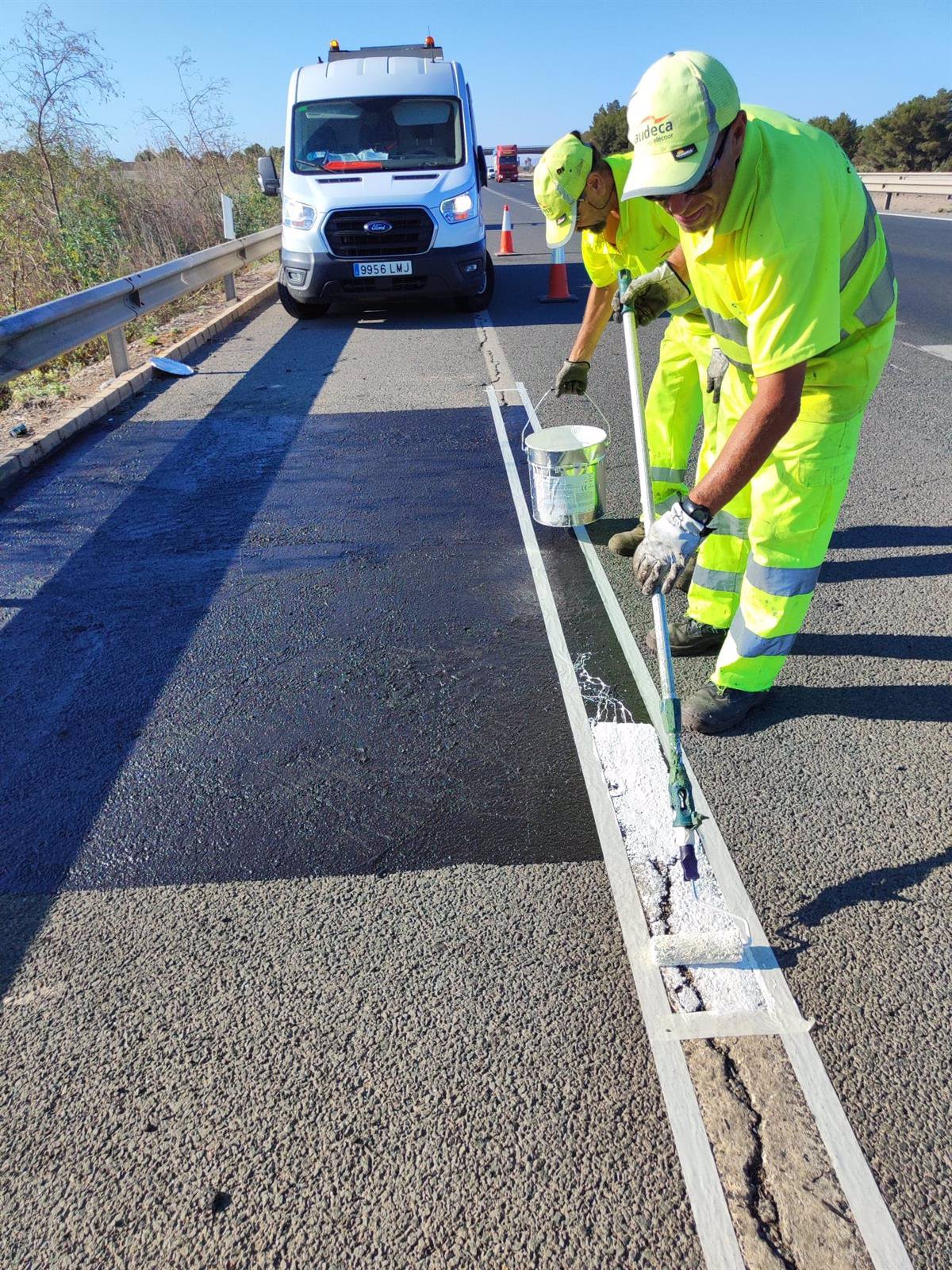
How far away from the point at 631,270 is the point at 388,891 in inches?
110

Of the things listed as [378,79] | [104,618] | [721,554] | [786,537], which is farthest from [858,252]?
[378,79]

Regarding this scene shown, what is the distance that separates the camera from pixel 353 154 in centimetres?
1056

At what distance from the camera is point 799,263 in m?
2.25

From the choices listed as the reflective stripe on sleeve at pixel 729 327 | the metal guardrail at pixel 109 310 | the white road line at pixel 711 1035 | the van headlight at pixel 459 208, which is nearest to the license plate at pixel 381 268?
the van headlight at pixel 459 208

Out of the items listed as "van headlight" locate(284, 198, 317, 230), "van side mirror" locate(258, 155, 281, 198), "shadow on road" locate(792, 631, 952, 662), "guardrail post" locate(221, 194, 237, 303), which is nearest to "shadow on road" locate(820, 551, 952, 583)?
"shadow on road" locate(792, 631, 952, 662)

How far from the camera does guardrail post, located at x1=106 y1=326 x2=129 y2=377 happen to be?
7773 mm

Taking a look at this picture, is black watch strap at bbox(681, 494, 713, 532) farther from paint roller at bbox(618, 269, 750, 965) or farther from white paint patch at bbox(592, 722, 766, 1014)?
Answer: white paint patch at bbox(592, 722, 766, 1014)

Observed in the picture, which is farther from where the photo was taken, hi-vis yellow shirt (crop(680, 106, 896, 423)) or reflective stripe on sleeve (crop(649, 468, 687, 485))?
reflective stripe on sleeve (crop(649, 468, 687, 485))

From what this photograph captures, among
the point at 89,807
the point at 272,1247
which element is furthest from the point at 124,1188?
the point at 89,807

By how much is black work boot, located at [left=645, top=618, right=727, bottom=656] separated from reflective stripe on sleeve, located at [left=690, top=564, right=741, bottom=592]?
0.18 meters

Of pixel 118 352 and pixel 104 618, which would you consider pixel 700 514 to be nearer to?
pixel 104 618

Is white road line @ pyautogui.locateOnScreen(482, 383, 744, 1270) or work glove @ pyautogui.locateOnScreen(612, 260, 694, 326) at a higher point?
work glove @ pyautogui.locateOnScreen(612, 260, 694, 326)

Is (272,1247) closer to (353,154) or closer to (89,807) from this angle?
(89,807)

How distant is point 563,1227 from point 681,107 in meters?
2.48
